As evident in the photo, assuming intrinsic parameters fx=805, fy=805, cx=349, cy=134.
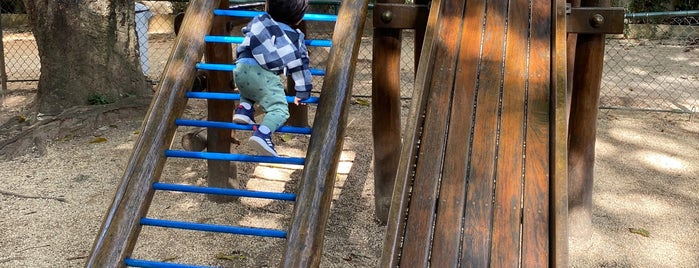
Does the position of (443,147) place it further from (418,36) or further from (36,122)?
(36,122)

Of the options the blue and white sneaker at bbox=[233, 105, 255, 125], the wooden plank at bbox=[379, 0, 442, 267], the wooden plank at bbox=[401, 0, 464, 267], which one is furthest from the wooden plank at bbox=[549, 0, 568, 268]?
the blue and white sneaker at bbox=[233, 105, 255, 125]

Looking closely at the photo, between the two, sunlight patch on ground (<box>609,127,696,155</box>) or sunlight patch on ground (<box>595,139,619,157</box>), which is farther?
sunlight patch on ground (<box>609,127,696,155</box>)

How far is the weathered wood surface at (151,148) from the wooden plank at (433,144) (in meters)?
1.14

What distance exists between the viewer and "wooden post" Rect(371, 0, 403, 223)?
177 inches

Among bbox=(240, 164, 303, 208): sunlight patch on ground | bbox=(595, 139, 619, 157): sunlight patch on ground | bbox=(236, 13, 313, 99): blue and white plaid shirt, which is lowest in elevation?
bbox=(240, 164, 303, 208): sunlight patch on ground

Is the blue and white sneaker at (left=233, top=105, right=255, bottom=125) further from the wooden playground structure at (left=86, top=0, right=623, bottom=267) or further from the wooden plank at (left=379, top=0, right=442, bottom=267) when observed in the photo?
the wooden plank at (left=379, top=0, right=442, bottom=267)

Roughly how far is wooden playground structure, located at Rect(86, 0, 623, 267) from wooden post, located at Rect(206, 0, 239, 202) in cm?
71

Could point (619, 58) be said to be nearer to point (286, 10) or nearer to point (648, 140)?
point (648, 140)

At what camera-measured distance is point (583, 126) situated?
441cm

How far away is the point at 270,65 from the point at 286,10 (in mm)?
250

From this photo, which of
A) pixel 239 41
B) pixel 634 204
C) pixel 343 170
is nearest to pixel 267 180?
pixel 343 170

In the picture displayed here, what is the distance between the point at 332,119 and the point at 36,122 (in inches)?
157

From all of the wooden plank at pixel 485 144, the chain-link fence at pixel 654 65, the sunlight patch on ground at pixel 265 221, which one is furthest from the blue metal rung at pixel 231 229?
the chain-link fence at pixel 654 65

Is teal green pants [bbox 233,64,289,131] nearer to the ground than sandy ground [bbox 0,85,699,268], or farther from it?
farther from it
